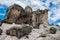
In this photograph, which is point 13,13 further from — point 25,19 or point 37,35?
point 37,35

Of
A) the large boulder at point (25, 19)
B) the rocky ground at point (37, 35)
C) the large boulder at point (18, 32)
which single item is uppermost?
the large boulder at point (25, 19)

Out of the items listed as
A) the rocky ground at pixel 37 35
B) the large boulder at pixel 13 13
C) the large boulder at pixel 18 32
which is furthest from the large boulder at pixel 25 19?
the large boulder at pixel 18 32

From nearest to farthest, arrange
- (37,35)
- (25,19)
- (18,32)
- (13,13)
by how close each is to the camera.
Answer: (18,32) < (37,35) < (25,19) < (13,13)

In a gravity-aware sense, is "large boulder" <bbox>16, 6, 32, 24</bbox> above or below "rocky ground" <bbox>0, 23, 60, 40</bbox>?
above

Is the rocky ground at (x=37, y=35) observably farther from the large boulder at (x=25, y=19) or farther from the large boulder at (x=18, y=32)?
the large boulder at (x=25, y=19)

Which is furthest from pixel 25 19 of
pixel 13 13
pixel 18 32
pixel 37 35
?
pixel 18 32

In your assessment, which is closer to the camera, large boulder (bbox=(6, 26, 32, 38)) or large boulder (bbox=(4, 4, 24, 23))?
large boulder (bbox=(6, 26, 32, 38))

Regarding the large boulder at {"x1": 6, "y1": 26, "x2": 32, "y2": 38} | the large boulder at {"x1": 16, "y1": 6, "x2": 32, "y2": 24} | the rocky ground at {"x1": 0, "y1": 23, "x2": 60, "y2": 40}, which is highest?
the large boulder at {"x1": 16, "y1": 6, "x2": 32, "y2": 24}

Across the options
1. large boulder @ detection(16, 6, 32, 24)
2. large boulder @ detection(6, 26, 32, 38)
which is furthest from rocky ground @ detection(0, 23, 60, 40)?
large boulder @ detection(16, 6, 32, 24)

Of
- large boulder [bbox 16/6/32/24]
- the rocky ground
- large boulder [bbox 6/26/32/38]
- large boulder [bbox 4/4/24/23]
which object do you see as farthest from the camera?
large boulder [bbox 4/4/24/23]

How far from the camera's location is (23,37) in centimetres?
5444

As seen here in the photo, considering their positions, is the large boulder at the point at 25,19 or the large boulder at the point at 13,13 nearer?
the large boulder at the point at 25,19

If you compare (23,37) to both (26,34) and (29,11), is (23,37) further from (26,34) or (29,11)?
(29,11)

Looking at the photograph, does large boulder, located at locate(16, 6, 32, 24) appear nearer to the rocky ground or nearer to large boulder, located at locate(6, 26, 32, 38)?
the rocky ground
